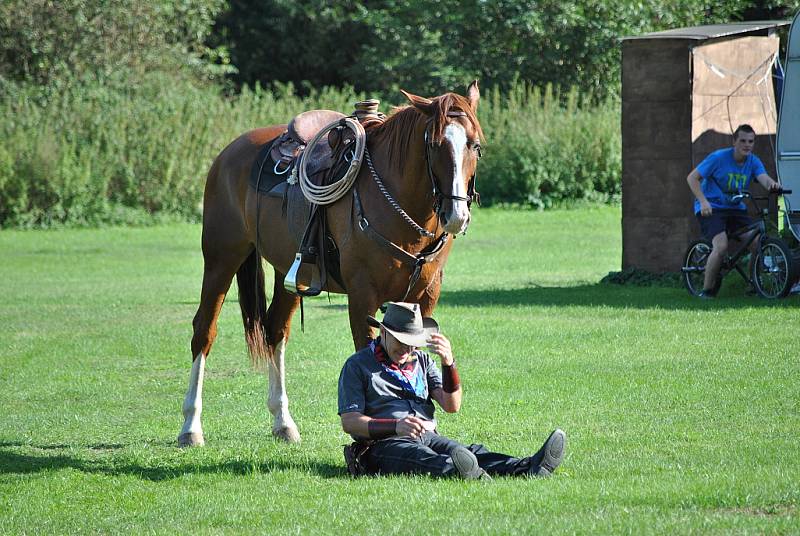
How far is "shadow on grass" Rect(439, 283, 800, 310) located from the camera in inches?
592

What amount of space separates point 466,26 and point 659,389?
108 ft

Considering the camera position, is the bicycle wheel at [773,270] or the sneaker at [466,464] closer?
the sneaker at [466,464]

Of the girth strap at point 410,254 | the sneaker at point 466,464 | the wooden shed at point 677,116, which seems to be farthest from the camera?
the wooden shed at point 677,116

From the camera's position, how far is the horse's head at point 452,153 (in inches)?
279

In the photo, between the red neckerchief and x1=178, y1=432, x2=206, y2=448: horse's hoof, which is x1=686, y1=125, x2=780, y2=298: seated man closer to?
x1=178, y1=432, x2=206, y2=448: horse's hoof

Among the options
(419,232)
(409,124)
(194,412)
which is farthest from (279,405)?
(409,124)

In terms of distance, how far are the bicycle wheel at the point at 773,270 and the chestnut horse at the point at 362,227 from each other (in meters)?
7.38

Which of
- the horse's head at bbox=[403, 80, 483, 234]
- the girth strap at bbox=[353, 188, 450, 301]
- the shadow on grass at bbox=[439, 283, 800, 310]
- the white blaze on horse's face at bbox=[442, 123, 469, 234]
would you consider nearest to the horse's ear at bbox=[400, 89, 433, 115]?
the horse's head at bbox=[403, 80, 483, 234]

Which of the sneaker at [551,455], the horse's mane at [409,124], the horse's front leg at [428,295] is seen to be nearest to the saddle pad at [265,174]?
the horse's mane at [409,124]

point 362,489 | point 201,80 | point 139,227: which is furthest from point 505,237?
point 362,489

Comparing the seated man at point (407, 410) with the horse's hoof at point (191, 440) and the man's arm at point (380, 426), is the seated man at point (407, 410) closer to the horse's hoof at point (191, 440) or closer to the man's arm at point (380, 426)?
the man's arm at point (380, 426)

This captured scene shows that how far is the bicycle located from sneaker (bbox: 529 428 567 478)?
28.6ft

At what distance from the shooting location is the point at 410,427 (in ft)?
23.4

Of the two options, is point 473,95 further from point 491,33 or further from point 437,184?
point 491,33
